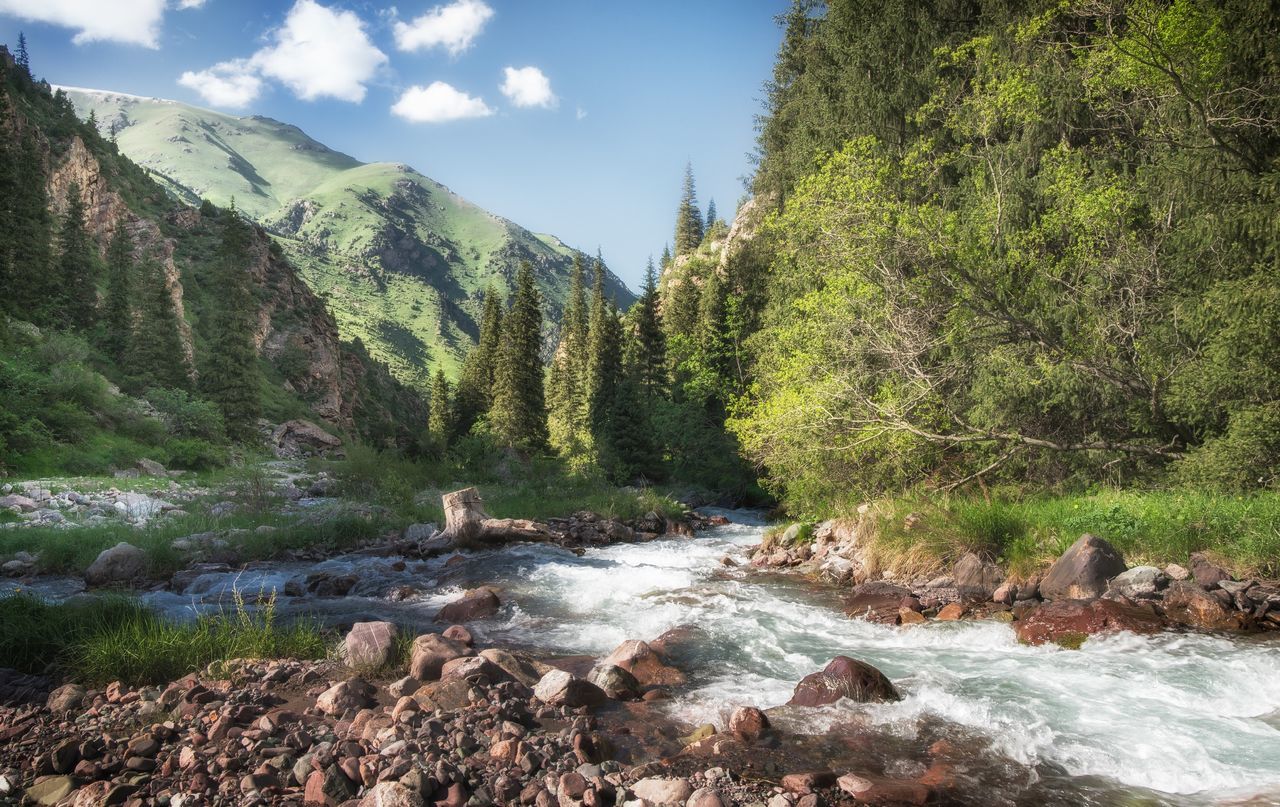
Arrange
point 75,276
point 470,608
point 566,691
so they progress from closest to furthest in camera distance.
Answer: point 566,691 < point 470,608 < point 75,276

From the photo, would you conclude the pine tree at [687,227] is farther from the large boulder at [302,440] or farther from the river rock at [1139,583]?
the river rock at [1139,583]

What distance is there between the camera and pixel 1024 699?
6543mm

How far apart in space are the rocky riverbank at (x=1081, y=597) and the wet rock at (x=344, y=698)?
7.57 m

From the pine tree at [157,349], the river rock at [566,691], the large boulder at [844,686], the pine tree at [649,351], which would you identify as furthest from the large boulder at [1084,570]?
the pine tree at [157,349]

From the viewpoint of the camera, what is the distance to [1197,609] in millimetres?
8562

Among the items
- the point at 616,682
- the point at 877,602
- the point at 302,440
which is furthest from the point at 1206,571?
the point at 302,440

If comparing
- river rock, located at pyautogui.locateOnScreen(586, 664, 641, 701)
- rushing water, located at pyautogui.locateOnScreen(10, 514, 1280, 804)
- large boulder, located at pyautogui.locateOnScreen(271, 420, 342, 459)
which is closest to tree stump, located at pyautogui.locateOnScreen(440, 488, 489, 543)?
rushing water, located at pyautogui.locateOnScreen(10, 514, 1280, 804)

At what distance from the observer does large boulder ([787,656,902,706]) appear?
6.33 m

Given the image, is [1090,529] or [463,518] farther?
[463,518]

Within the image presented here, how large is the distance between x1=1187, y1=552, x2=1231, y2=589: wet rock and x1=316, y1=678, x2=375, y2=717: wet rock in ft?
36.5

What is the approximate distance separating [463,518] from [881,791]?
1411cm

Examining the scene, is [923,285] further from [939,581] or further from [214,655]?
[214,655]

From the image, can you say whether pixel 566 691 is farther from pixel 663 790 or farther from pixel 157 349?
pixel 157 349

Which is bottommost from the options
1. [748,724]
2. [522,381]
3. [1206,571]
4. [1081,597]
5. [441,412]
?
[441,412]
